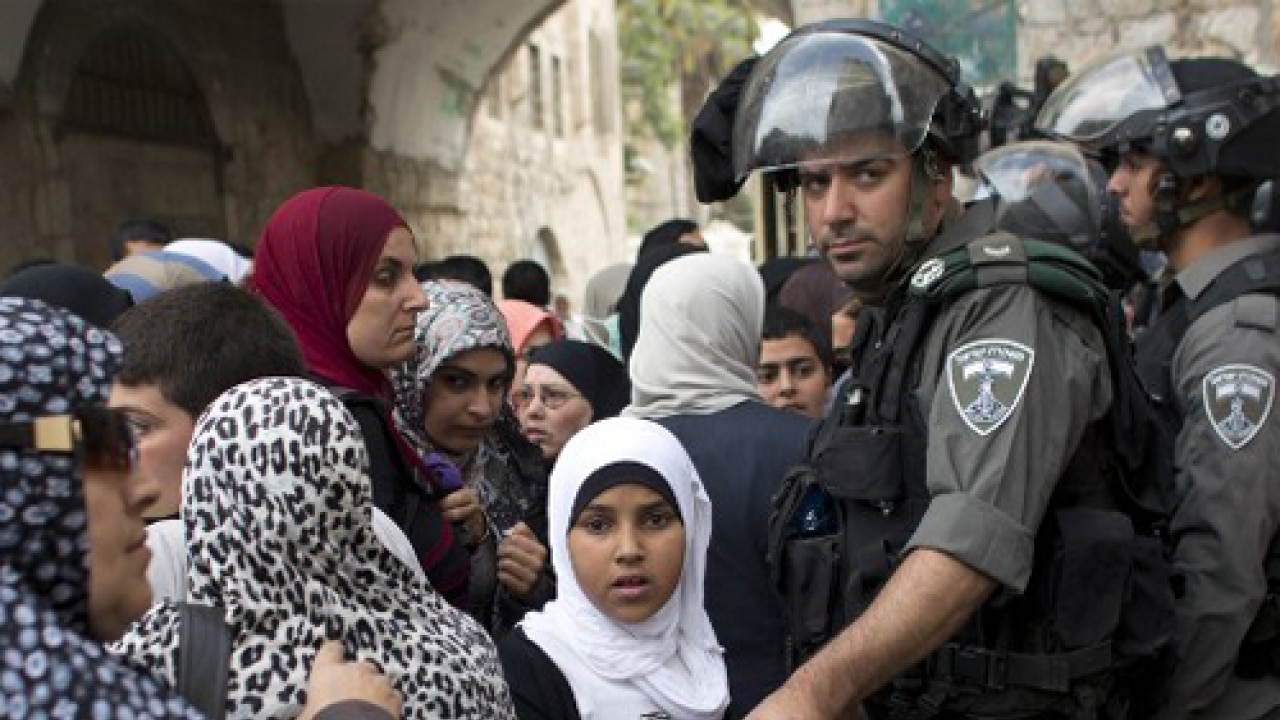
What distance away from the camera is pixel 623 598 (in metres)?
2.66

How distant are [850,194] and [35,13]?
9.25m

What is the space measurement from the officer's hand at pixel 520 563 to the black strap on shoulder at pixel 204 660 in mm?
1394

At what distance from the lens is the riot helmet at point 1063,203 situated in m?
4.38

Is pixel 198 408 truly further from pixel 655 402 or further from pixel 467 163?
pixel 467 163

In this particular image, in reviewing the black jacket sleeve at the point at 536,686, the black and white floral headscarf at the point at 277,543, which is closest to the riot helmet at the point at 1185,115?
the black jacket sleeve at the point at 536,686

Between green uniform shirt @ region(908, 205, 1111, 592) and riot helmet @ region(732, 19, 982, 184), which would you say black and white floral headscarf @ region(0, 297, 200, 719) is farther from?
riot helmet @ region(732, 19, 982, 184)

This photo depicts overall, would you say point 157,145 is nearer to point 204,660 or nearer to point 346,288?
point 346,288

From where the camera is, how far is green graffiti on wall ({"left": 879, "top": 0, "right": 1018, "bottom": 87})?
7941mm

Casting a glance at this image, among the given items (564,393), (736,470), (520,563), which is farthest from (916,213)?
(564,393)

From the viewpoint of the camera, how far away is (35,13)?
10.3 metres

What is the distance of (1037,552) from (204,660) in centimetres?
124

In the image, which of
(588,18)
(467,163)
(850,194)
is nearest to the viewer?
(850,194)

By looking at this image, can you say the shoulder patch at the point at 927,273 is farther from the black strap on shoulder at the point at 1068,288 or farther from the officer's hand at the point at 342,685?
the officer's hand at the point at 342,685

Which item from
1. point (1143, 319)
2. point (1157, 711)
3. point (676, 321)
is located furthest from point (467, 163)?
point (1157, 711)
